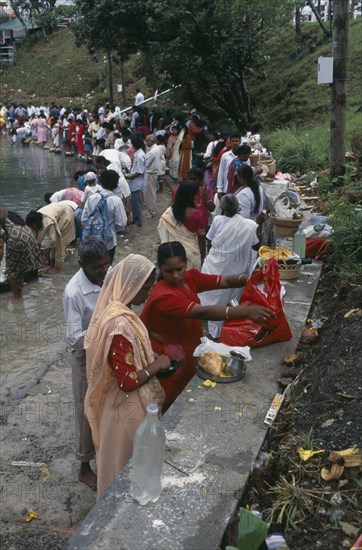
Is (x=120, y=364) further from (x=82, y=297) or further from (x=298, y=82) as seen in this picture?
(x=298, y=82)

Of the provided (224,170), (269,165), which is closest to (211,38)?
(269,165)

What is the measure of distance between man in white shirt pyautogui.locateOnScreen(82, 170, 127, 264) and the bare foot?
384 centimetres

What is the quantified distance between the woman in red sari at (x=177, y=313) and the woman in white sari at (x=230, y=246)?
4.57 ft

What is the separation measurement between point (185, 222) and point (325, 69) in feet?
14.0

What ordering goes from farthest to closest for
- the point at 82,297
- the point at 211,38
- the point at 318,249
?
the point at 211,38 → the point at 318,249 → the point at 82,297

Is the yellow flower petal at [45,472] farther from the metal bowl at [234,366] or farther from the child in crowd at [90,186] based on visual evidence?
the child in crowd at [90,186]

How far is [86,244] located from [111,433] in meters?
1.24

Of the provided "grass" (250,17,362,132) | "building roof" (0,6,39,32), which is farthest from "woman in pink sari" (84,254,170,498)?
"building roof" (0,6,39,32)

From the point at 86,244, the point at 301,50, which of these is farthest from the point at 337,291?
the point at 301,50

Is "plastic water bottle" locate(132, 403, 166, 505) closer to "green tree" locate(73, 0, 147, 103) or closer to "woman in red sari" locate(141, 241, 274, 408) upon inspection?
"woman in red sari" locate(141, 241, 274, 408)

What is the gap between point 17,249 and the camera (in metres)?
7.92

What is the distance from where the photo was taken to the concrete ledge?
2693mm

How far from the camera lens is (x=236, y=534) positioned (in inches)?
114

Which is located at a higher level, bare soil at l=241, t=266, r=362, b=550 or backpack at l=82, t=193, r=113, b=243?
backpack at l=82, t=193, r=113, b=243
